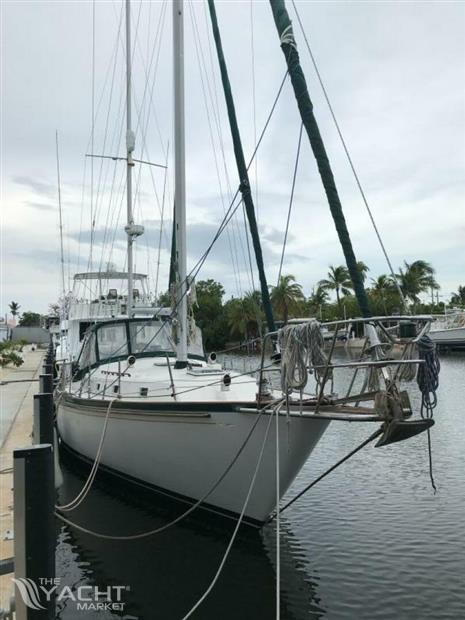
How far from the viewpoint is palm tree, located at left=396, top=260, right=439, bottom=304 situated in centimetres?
5888

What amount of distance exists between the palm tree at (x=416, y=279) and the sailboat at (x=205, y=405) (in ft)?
168

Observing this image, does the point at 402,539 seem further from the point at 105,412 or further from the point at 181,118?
the point at 181,118

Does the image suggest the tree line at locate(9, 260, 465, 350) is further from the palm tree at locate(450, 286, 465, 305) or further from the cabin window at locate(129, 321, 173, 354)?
the cabin window at locate(129, 321, 173, 354)

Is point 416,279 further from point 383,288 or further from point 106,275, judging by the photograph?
point 106,275

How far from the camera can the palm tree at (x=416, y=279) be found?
193 feet

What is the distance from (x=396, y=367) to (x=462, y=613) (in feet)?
8.15

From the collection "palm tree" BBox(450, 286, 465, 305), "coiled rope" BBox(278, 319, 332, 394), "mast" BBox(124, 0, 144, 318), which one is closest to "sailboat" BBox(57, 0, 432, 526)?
"coiled rope" BBox(278, 319, 332, 394)

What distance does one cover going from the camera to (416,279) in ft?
197

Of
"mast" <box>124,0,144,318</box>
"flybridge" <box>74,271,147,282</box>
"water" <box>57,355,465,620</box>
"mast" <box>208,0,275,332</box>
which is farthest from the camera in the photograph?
"flybridge" <box>74,271,147,282</box>

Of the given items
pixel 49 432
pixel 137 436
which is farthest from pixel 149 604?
pixel 49 432

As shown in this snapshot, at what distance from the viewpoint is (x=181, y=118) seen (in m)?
9.58

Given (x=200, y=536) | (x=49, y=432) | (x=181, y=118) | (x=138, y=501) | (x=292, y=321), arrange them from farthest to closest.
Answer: (x=181, y=118)
(x=138, y=501)
(x=49, y=432)
(x=200, y=536)
(x=292, y=321)

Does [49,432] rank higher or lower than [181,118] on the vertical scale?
lower

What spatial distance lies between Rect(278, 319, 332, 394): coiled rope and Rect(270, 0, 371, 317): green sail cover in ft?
2.27
